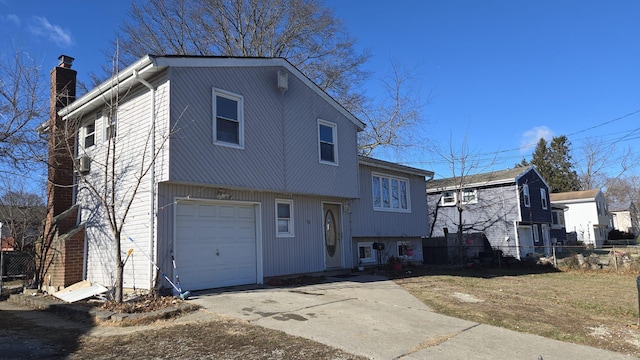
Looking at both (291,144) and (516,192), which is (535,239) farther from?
(291,144)

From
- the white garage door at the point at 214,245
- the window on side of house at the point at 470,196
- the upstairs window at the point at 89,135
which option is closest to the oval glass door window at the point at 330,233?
the white garage door at the point at 214,245

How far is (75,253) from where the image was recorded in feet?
37.2

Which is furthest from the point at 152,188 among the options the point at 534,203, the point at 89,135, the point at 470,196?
the point at 534,203

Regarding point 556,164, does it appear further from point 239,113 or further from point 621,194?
point 239,113

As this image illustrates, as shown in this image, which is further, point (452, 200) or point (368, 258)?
point (452, 200)

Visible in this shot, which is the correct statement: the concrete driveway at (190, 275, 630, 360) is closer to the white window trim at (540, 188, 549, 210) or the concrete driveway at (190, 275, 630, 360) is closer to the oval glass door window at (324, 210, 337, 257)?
the oval glass door window at (324, 210, 337, 257)

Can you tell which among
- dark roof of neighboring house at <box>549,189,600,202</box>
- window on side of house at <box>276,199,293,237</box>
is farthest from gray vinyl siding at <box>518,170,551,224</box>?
window on side of house at <box>276,199,293,237</box>

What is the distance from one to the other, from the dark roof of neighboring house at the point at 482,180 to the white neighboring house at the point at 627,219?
1527 inches

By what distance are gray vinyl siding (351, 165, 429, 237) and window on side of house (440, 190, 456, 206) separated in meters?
8.48

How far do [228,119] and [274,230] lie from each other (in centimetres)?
328

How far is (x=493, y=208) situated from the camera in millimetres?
26734

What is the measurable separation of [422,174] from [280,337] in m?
13.9

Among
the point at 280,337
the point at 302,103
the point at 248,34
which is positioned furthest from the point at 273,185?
the point at 248,34

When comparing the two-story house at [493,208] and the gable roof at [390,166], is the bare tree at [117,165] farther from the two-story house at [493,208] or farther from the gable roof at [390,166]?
the two-story house at [493,208]
